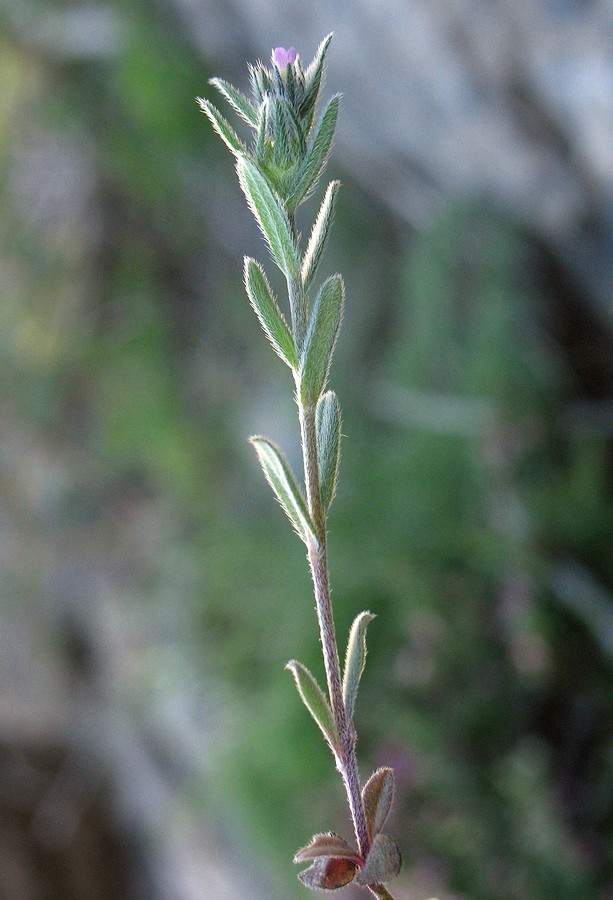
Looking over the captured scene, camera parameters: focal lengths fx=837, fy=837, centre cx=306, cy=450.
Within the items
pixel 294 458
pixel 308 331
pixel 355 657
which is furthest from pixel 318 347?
pixel 294 458

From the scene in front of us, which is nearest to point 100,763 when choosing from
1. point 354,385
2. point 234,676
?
point 234,676

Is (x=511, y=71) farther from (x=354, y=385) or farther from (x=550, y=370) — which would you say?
(x=354, y=385)

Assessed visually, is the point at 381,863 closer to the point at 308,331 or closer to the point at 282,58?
the point at 308,331

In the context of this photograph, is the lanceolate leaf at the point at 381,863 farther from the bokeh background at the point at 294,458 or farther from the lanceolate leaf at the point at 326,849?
the bokeh background at the point at 294,458

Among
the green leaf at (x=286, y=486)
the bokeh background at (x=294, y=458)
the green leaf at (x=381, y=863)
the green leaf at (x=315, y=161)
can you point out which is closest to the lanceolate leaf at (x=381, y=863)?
the green leaf at (x=381, y=863)

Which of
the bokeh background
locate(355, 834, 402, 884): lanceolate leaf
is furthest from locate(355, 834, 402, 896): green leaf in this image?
the bokeh background

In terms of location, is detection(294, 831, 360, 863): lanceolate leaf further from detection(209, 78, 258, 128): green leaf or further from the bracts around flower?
detection(209, 78, 258, 128): green leaf
